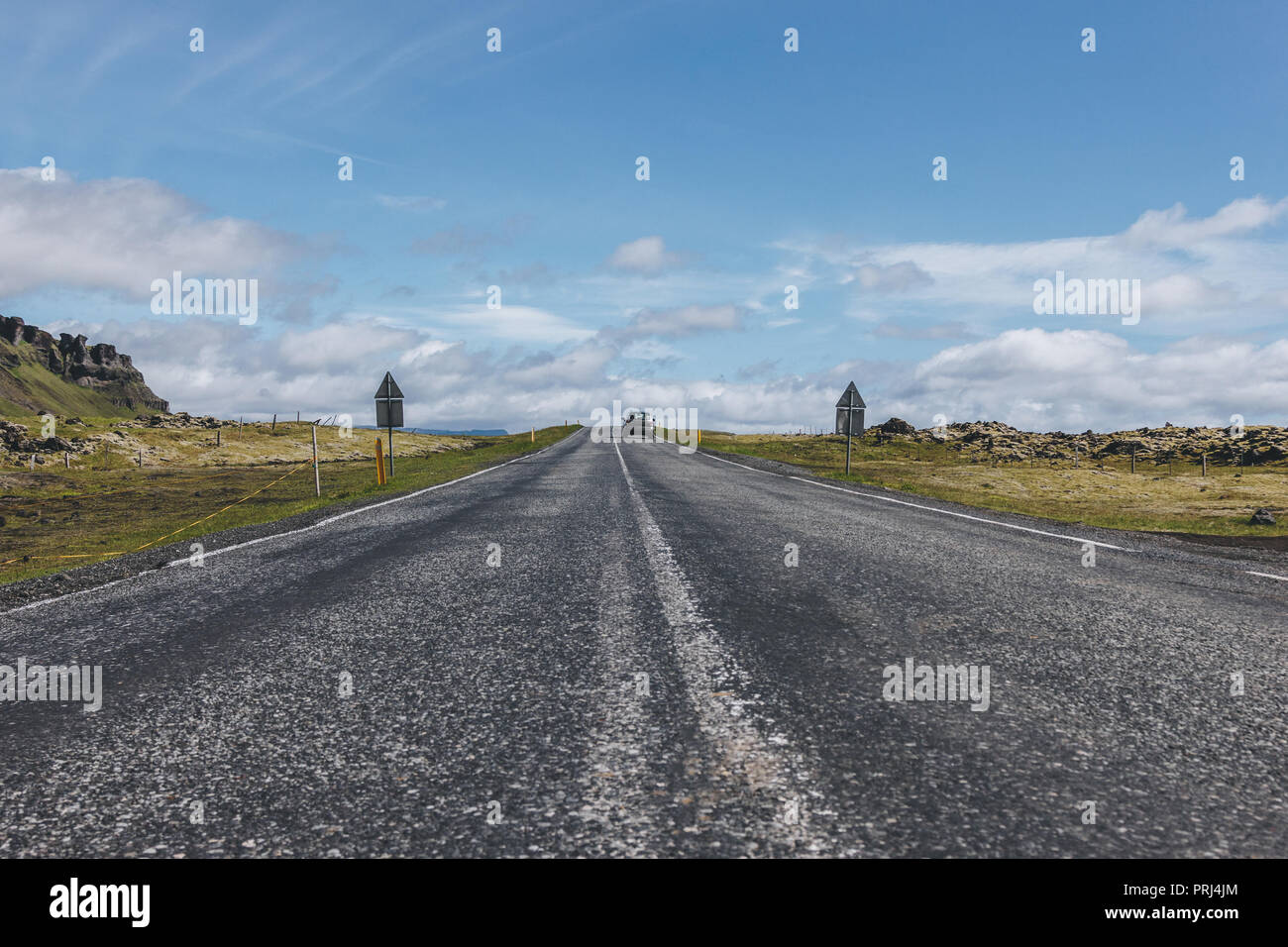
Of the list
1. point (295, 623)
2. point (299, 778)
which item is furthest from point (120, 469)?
point (299, 778)

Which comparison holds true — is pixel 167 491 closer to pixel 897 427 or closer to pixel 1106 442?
pixel 897 427

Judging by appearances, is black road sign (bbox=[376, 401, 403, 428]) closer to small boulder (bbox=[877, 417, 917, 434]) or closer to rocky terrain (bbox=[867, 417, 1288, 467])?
rocky terrain (bbox=[867, 417, 1288, 467])

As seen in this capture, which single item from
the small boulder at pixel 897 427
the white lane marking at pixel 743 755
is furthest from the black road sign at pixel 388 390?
the small boulder at pixel 897 427

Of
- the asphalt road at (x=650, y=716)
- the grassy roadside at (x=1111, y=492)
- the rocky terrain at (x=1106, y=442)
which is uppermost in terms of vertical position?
→ the rocky terrain at (x=1106, y=442)

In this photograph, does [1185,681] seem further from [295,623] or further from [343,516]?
[343,516]

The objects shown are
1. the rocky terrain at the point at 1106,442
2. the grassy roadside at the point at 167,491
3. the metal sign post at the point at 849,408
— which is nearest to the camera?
the grassy roadside at the point at 167,491

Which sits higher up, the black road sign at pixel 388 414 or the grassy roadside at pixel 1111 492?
the black road sign at pixel 388 414

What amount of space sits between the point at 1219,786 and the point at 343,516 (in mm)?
12667

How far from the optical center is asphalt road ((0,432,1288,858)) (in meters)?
2.68

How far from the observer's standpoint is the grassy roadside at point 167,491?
15.3 m

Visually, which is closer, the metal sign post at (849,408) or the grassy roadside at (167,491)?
the grassy roadside at (167,491)

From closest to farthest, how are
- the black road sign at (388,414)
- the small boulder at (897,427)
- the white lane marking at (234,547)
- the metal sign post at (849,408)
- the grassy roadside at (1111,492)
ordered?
1. the white lane marking at (234,547)
2. the grassy roadside at (1111,492)
3. the black road sign at (388,414)
4. the metal sign post at (849,408)
5. the small boulder at (897,427)

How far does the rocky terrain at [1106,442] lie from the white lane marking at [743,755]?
53377mm

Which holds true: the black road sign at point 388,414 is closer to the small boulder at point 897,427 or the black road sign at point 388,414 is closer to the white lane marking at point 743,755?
the white lane marking at point 743,755
